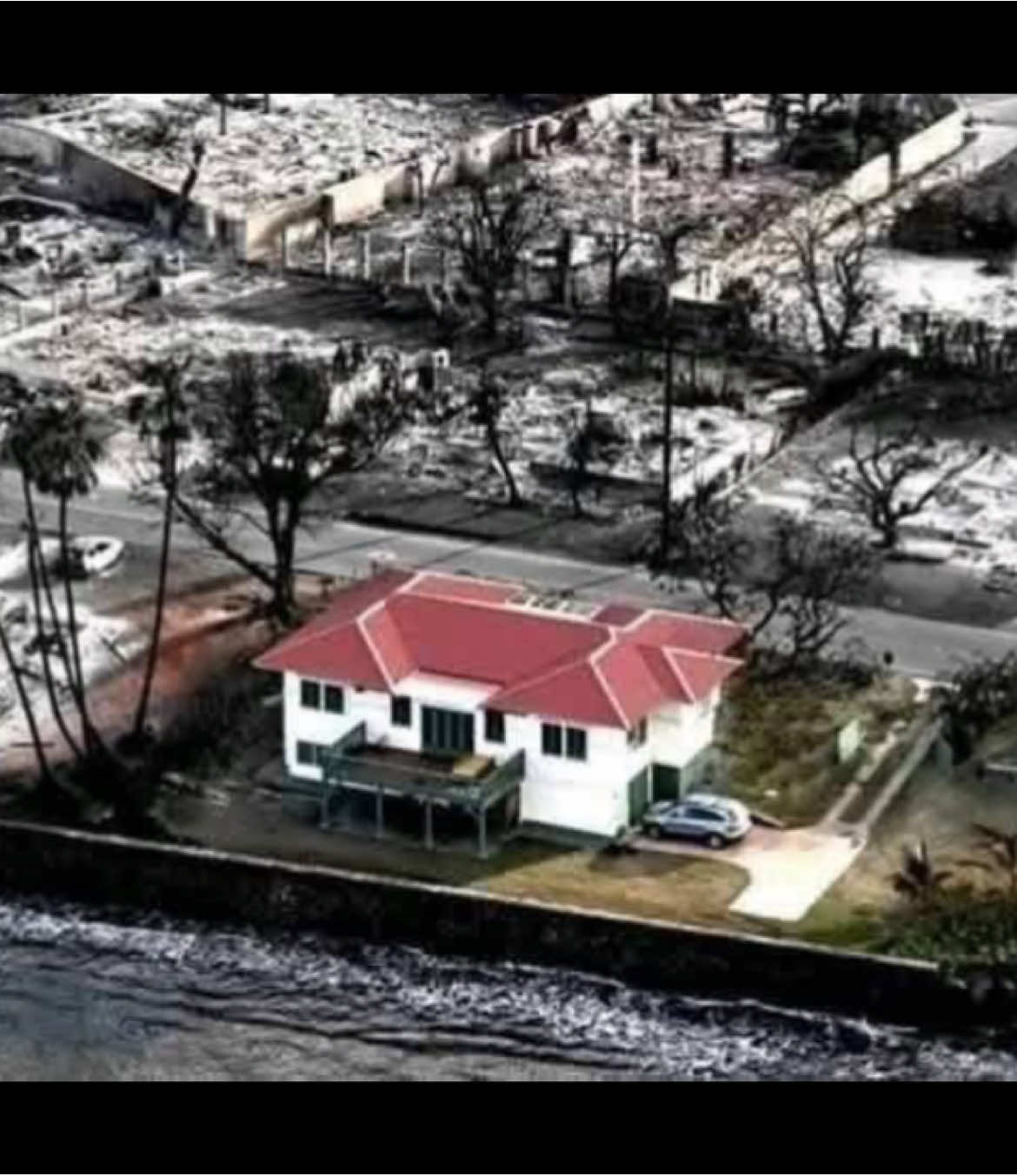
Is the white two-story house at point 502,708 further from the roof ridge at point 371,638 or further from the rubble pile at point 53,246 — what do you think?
the rubble pile at point 53,246

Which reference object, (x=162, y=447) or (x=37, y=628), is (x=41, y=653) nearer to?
(x=37, y=628)

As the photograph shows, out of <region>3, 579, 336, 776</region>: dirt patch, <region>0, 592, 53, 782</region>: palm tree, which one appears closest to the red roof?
<region>3, 579, 336, 776</region>: dirt patch

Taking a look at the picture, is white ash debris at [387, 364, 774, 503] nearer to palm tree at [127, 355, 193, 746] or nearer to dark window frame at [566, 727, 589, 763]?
palm tree at [127, 355, 193, 746]

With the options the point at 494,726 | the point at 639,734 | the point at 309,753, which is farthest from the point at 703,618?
the point at 309,753

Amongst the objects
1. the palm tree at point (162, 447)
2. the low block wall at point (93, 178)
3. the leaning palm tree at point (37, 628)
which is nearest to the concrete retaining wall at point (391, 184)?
the low block wall at point (93, 178)
